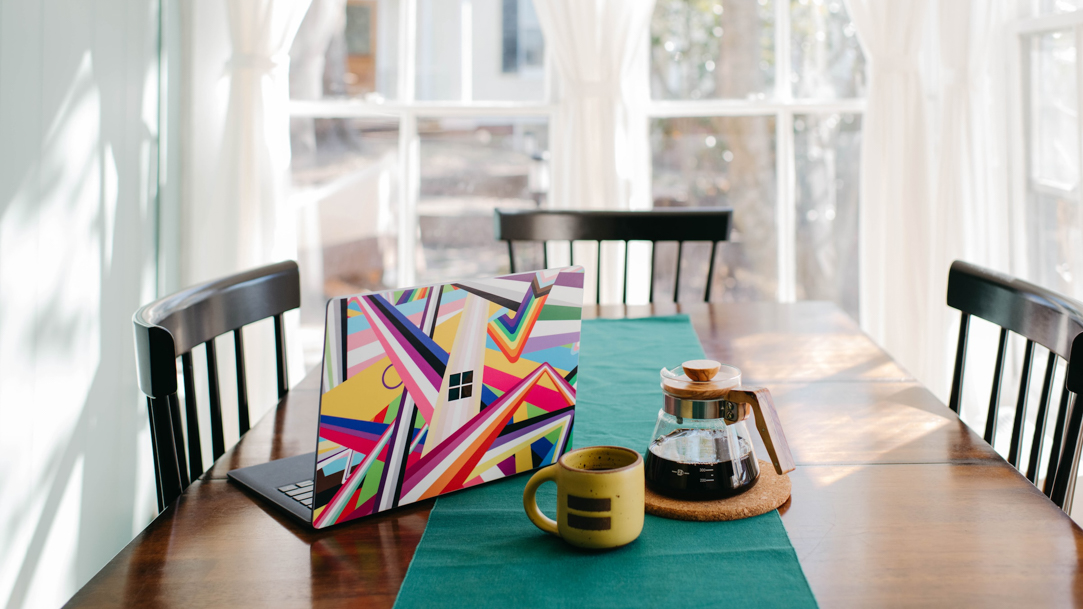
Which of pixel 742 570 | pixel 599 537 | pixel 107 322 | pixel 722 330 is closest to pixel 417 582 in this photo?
pixel 599 537

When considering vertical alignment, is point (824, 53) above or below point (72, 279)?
above

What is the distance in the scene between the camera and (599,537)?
0.73 metres

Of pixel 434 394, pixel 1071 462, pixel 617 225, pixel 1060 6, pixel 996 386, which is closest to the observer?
pixel 434 394

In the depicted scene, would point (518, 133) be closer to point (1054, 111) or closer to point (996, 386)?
point (1054, 111)

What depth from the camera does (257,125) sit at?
2602 mm

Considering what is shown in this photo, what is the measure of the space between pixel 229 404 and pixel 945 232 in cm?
226

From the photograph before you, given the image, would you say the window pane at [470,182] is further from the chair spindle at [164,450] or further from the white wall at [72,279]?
the chair spindle at [164,450]

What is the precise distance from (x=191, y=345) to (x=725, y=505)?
67 cm

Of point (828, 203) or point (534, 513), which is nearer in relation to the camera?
point (534, 513)

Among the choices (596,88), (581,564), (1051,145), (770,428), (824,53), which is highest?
(824,53)

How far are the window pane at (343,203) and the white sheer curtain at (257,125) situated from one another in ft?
0.89

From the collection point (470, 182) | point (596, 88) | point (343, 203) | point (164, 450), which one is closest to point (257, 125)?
point (343, 203)

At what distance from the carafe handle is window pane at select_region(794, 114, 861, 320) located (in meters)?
2.27

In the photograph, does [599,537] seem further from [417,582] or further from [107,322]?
[107,322]
